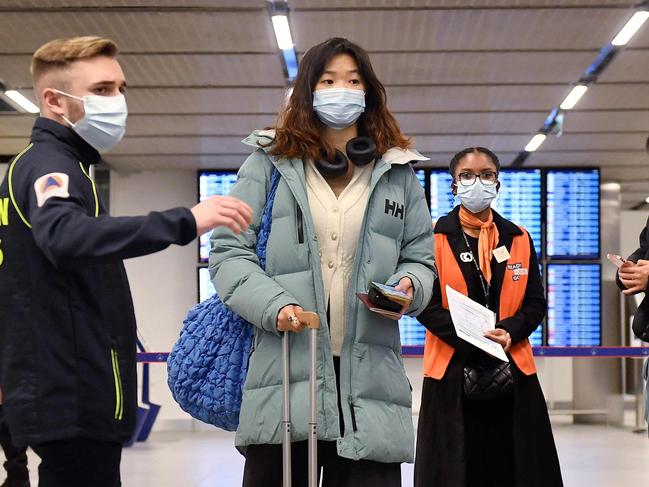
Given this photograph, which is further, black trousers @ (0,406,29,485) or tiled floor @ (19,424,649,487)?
tiled floor @ (19,424,649,487)

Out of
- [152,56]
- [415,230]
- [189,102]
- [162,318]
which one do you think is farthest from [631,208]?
[415,230]

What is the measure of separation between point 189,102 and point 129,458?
325 cm

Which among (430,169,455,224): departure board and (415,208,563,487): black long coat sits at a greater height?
(430,169,455,224): departure board

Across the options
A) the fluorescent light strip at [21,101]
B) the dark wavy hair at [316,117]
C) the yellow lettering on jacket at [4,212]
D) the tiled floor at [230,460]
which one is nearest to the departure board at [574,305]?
the tiled floor at [230,460]

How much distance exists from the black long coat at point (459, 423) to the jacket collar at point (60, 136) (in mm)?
2075

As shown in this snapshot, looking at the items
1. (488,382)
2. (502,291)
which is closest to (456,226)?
(502,291)

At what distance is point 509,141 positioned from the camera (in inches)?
433

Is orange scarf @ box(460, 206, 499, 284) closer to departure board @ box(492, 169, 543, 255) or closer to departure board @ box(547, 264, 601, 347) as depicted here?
departure board @ box(492, 169, 543, 255)

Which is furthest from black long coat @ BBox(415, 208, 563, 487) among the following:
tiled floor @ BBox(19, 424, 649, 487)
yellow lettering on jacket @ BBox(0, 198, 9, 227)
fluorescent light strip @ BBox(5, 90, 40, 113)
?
fluorescent light strip @ BBox(5, 90, 40, 113)

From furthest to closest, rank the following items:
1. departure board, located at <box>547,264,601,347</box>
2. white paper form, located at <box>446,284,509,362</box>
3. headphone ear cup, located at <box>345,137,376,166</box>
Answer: departure board, located at <box>547,264,601,347</box>
white paper form, located at <box>446,284,509,362</box>
headphone ear cup, located at <box>345,137,376,166</box>

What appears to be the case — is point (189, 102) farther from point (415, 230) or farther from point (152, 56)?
A: point (415, 230)

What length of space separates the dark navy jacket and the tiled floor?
4.82 meters

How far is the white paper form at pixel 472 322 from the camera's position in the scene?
391 centimetres

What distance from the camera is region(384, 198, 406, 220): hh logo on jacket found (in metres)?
3.03
